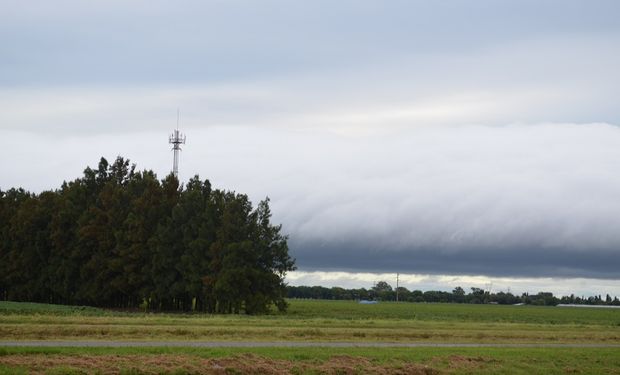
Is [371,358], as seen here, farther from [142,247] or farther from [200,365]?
[142,247]

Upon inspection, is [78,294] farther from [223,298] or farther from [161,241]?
[223,298]

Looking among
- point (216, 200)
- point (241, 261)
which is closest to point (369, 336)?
point (241, 261)

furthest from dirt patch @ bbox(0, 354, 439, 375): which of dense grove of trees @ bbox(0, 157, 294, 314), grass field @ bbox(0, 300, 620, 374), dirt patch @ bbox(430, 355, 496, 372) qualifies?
dense grove of trees @ bbox(0, 157, 294, 314)

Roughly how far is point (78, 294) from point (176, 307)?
12.5 meters

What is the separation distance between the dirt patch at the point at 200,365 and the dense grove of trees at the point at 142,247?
52266 mm

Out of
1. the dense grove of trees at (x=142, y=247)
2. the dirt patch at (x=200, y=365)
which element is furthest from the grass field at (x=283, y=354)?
the dense grove of trees at (x=142, y=247)

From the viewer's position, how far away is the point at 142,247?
9225 cm

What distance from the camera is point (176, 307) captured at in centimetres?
9381

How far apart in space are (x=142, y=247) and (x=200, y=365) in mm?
66107

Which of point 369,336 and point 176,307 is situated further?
point 176,307

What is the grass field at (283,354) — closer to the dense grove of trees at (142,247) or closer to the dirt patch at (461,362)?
the dirt patch at (461,362)

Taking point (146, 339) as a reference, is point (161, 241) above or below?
above

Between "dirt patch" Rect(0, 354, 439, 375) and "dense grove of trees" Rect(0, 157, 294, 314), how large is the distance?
52.3m

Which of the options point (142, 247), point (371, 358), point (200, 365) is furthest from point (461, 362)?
point (142, 247)
